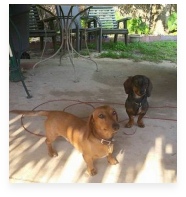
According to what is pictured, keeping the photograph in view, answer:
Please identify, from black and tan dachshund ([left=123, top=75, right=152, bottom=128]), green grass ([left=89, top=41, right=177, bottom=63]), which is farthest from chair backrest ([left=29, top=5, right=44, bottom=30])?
black and tan dachshund ([left=123, top=75, right=152, bottom=128])

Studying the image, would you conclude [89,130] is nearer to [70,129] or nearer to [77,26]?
[70,129]

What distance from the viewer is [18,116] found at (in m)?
2.85

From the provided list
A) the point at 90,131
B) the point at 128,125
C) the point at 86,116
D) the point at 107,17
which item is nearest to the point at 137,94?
the point at 128,125

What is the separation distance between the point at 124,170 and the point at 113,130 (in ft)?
1.39

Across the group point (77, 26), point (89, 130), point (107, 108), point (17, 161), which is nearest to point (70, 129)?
point (89, 130)

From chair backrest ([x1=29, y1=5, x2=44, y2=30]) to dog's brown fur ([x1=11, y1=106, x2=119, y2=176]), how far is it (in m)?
4.14

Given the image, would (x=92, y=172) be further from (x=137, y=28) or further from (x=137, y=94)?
(x=137, y=28)

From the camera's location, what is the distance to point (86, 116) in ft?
9.52

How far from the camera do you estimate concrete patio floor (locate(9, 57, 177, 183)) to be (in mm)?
1986

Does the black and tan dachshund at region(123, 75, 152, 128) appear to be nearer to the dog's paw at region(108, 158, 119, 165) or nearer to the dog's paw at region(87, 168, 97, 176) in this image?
the dog's paw at region(108, 158, 119, 165)

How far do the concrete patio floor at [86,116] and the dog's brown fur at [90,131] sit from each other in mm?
117

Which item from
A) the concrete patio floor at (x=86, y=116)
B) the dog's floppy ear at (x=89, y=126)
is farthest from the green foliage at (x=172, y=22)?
the dog's floppy ear at (x=89, y=126)

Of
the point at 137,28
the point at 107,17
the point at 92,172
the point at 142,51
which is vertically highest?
the point at 107,17

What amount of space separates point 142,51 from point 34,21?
2355mm
